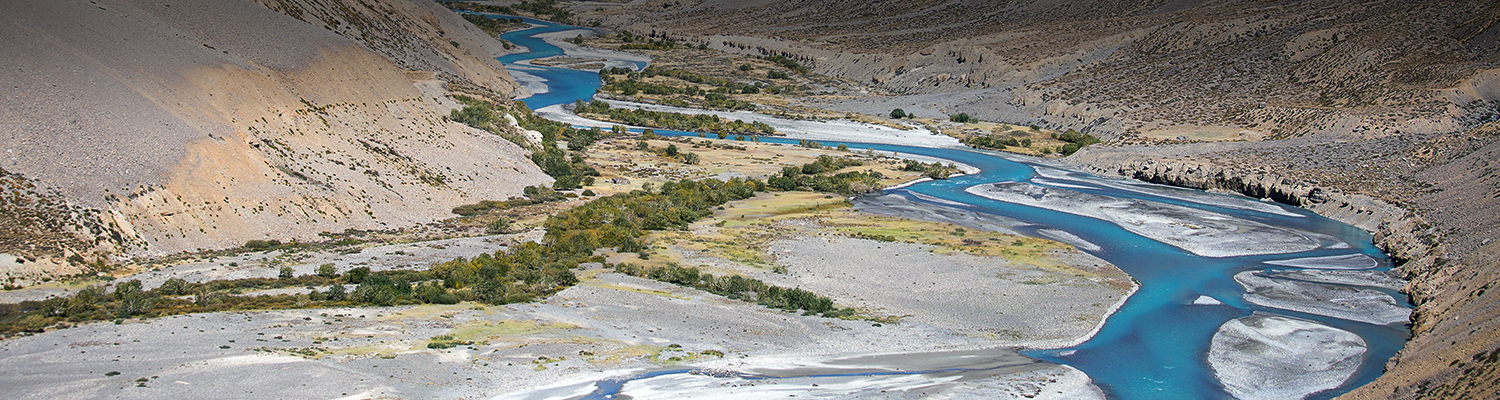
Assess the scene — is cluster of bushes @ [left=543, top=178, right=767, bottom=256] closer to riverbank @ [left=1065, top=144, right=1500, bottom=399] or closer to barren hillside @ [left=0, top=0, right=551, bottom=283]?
barren hillside @ [left=0, top=0, right=551, bottom=283]

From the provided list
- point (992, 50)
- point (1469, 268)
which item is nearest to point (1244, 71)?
point (992, 50)

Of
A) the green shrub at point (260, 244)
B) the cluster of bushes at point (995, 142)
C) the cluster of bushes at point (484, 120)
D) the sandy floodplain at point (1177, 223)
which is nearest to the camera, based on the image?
the green shrub at point (260, 244)

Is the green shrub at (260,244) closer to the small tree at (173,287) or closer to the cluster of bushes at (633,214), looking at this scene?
the small tree at (173,287)

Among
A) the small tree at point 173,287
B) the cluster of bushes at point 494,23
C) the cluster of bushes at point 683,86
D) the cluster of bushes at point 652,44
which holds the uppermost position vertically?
the cluster of bushes at point 494,23

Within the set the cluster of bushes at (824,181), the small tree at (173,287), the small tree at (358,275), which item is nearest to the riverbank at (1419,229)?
the cluster of bushes at (824,181)

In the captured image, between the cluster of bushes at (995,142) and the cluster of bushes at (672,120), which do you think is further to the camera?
the cluster of bushes at (672,120)

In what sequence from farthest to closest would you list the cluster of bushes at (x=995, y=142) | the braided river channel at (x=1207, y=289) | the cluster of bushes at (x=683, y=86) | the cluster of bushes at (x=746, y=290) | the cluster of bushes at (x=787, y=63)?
the cluster of bushes at (x=787, y=63) → the cluster of bushes at (x=683, y=86) → the cluster of bushes at (x=995, y=142) → the cluster of bushes at (x=746, y=290) → the braided river channel at (x=1207, y=289)
